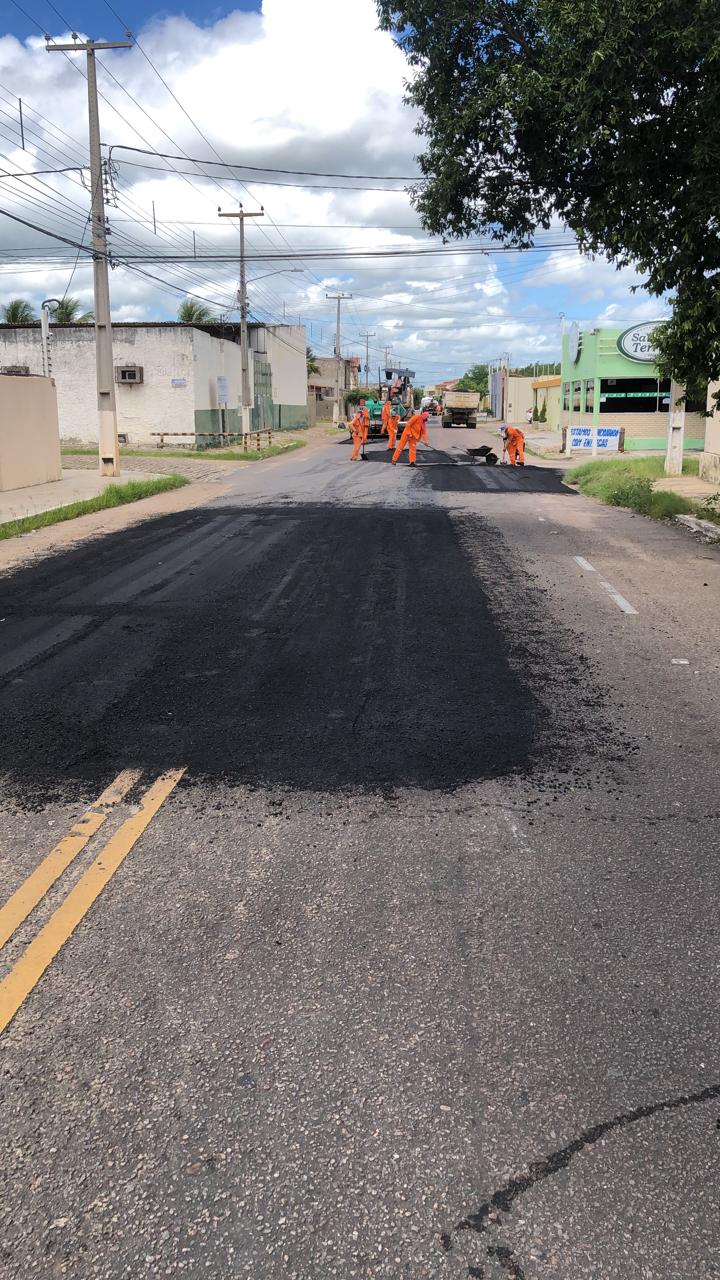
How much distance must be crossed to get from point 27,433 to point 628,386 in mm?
29588

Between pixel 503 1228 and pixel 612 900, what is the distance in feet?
5.69

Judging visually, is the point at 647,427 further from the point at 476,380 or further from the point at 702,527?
the point at 476,380

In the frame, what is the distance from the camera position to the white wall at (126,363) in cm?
4009

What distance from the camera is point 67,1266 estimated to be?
227 cm

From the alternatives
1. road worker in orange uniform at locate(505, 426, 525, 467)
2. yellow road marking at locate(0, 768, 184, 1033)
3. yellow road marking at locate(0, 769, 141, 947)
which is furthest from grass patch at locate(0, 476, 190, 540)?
yellow road marking at locate(0, 768, 184, 1033)

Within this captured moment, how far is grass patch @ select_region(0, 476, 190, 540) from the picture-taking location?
16.5 meters

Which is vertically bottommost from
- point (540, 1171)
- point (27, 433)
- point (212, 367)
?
point (540, 1171)

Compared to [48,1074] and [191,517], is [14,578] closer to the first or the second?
[191,517]

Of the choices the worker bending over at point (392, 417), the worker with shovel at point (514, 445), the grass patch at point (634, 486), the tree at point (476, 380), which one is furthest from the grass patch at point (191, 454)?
the tree at point (476, 380)

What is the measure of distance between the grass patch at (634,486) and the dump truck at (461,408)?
1499 inches

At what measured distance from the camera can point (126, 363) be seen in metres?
40.4

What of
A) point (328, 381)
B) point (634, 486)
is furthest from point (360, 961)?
point (328, 381)

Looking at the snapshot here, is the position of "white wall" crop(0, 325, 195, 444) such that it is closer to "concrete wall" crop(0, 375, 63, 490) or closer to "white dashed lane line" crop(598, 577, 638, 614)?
"concrete wall" crop(0, 375, 63, 490)

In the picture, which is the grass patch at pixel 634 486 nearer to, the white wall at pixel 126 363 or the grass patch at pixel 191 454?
the grass patch at pixel 191 454
